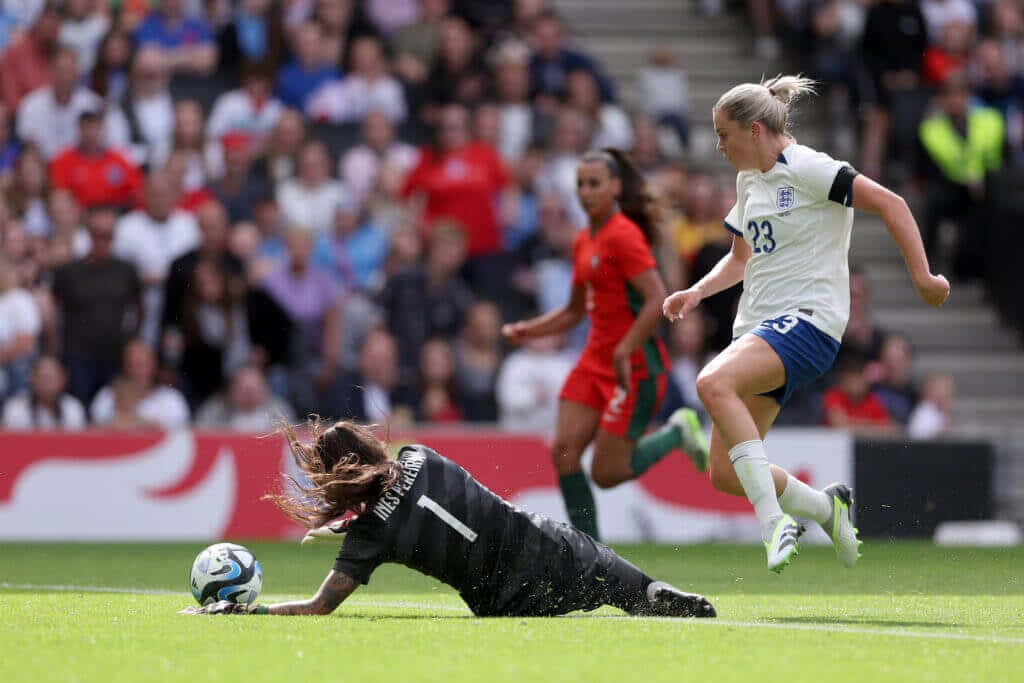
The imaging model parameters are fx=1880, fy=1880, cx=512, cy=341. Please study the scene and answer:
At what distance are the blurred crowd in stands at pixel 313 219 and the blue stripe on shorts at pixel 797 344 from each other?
6.70 metres

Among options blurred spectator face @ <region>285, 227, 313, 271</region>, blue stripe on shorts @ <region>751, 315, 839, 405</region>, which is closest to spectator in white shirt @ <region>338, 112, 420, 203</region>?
blurred spectator face @ <region>285, 227, 313, 271</region>

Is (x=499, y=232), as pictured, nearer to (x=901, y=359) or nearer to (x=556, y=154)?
(x=556, y=154)

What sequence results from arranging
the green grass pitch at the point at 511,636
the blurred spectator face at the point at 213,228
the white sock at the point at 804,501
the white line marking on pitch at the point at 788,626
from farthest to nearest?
the blurred spectator face at the point at 213,228
the white sock at the point at 804,501
the white line marking on pitch at the point at 788,626
the green grass pitch at the point at 511,636

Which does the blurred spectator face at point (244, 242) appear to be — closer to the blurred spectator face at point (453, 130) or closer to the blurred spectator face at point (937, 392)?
the blurred spectator face at point (453, 130)

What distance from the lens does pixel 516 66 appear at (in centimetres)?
1773

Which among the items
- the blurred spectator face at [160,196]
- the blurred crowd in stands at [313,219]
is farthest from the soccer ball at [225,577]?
the blurred spectator face at [160,196]

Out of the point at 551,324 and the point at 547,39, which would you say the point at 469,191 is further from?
the point at 551,324

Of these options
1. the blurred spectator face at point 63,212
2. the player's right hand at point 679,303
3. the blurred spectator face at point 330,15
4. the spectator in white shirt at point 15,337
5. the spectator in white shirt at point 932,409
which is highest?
the blurred spectator face at point 330,15

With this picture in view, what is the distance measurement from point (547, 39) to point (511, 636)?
39.7ft

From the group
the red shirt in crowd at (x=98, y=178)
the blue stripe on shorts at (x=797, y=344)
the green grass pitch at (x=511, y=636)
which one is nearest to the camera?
the green grass pitch at (x=511, y=636)

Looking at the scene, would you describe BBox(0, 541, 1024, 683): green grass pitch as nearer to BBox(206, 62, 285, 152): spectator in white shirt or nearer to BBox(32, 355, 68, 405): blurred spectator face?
BBox(32, 355, 68, 405): blurred spectator face

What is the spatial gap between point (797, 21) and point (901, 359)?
565 cm

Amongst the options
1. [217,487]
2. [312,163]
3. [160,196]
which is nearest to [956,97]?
[312,163]

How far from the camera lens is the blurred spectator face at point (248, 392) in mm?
15250
